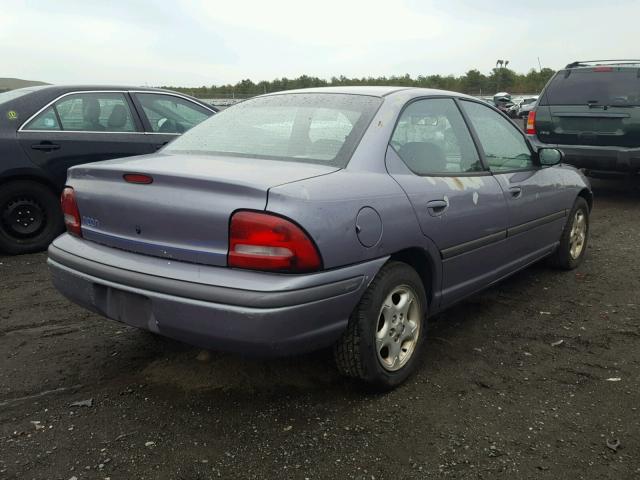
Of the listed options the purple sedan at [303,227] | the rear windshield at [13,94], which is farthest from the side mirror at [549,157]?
the rear windshield at [13,94]

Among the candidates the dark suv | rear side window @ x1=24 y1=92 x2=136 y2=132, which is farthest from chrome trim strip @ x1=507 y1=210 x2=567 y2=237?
rear side window @ x1=24 y1=92 x2=136 y2=132

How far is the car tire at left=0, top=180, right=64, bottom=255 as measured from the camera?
5609mm

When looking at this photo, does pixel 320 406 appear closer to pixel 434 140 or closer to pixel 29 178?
pixel 434 140

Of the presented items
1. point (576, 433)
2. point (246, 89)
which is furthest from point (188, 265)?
point (246, 89)

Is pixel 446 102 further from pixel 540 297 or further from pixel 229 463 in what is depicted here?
pixel 229 463

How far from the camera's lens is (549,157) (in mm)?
4430

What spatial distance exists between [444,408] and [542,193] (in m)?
2.15

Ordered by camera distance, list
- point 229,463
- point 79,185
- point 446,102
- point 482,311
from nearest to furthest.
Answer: point 229,463, point 79,185, point 446,102, point 482,311

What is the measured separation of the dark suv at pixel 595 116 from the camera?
7.73 meters

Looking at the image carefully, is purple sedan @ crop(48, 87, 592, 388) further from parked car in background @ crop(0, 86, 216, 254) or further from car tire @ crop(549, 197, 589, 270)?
parked car in background @ crop(0, 86, 216, 254)

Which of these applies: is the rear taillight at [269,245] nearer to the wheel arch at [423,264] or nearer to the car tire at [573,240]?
the wheel arch at [423,264]

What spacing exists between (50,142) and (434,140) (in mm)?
3883

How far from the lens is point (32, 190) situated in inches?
224

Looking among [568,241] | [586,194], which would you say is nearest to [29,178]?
[568,241]
